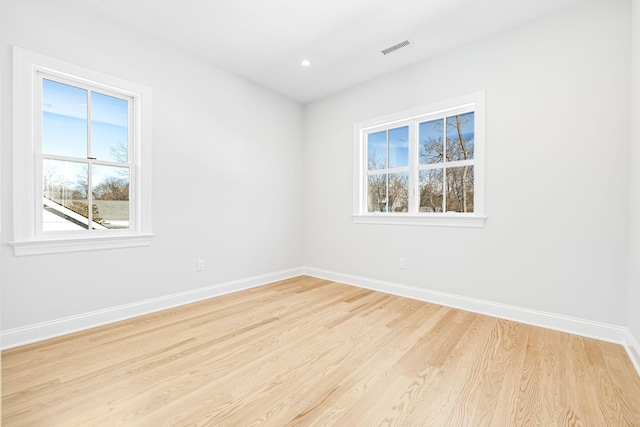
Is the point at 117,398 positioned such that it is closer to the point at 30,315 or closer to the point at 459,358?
the point at 30,315

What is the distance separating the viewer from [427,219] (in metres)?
3.27

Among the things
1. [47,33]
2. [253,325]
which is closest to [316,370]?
[253,325]

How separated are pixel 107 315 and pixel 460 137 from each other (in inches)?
159

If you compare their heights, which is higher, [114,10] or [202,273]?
[114,10]

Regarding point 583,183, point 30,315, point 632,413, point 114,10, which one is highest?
point 114,10

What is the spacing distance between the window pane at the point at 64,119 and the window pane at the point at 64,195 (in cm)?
13

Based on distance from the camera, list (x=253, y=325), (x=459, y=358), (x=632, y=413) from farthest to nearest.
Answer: (x=253, y=325) < (x=459, y=358) < (x=632, y=413)

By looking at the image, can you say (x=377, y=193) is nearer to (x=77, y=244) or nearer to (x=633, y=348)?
(x=633, y=348)

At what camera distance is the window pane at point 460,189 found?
3.10 metres

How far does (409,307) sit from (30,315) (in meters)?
3.40

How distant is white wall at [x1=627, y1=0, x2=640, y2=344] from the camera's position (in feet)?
6.43

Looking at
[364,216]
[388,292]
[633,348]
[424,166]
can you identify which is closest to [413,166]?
[424,166]

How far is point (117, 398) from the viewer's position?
60.9 inches

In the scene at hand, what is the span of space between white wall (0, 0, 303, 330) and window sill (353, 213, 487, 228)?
1299 millimetres
